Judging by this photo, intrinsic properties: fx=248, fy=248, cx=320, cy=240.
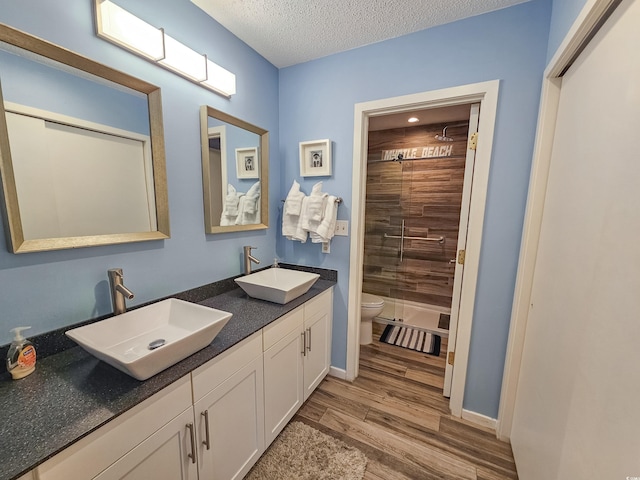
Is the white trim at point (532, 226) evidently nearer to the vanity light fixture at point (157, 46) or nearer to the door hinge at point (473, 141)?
the door hinge at point (473, 141)

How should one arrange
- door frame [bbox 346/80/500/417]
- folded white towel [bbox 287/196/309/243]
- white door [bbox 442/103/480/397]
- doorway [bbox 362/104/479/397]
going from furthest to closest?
1. doorway [bbox 362/104/479/397]
2. folded white towel [bbox 287/196/309/243]
3. white door [bbox 442/103/480/397]
4. door frame [bbox 346/80/500/417]

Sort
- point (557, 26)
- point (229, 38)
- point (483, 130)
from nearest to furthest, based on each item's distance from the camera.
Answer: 1. point (557, 26)
2. point (483, 130)
3. point (229, 38)

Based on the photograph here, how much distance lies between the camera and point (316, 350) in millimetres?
1831

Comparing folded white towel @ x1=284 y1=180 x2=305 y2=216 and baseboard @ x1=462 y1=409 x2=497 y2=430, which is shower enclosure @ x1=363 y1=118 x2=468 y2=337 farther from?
folded white towel @ x1=284 y1=180 x2=305 y2=216

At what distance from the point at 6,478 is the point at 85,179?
988mm

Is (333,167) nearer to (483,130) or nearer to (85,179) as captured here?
(483,130)

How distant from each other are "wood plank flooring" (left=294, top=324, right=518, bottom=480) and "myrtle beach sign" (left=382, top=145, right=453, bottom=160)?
2368 millimetres

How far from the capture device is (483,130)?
4.74 ft

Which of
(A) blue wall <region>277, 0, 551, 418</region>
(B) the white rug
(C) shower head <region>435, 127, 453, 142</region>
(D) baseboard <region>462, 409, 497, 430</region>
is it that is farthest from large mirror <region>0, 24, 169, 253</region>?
(C) shower head <region>435, 127, 453, 142</region>

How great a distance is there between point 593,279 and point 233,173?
1.83m

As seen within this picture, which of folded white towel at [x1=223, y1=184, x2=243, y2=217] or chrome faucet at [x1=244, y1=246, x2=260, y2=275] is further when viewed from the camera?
chrome faucet at [x1=244, y1=246, x2=260, y2=275]

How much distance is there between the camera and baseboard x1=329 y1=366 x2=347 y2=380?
2.07m

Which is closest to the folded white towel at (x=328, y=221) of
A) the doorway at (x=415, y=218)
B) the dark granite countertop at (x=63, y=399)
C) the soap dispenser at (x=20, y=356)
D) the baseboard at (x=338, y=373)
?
the dark granite countertop at (x=63, y=399)

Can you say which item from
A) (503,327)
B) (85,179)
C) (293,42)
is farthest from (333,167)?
(503,327)
